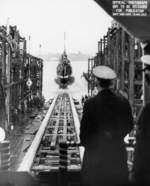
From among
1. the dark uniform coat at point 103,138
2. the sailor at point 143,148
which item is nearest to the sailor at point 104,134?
the dark uniform coat at point 103,138

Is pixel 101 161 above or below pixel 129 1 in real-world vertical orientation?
below

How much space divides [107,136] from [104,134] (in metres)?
0.03

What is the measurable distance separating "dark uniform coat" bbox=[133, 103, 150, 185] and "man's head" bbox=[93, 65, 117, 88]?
15.4 inches

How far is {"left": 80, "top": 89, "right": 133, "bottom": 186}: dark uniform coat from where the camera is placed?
3.59 m

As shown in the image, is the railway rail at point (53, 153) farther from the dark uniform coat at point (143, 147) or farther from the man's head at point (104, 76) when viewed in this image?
the man's head at point (104, 76)

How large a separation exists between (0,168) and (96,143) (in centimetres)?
148

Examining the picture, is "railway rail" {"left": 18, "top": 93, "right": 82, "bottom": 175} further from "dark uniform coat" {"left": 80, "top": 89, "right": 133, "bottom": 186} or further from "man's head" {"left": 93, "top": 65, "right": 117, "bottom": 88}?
"man's head" {"left": 93, "top": 65, "right": 117, "bottom": 88}

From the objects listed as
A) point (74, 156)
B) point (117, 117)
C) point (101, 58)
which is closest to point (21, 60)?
point (74, 156)

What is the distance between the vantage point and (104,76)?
3572 mm

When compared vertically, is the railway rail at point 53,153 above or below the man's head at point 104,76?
below

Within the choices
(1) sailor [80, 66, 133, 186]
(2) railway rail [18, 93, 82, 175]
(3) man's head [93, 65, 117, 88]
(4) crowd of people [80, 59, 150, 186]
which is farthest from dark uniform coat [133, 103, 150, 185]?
(2) railway rail [18, 93, 82, 175]

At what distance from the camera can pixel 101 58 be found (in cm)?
638

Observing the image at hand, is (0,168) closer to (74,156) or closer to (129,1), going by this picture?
(129,1)

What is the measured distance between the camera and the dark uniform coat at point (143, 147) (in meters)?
3.58
